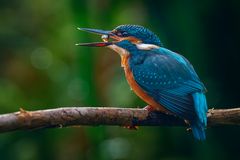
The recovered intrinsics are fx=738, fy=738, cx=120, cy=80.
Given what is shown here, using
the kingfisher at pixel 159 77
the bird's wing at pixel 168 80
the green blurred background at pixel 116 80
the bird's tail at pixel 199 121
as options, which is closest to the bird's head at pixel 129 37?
the kingfisher at pixel 159 77

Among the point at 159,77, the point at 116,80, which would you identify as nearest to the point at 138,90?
the point at 159,77

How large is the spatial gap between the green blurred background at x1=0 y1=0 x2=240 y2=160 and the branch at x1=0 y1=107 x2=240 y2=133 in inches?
72.7

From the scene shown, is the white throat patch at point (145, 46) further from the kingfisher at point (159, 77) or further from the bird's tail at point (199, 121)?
the bird's tail at point (199, 121)

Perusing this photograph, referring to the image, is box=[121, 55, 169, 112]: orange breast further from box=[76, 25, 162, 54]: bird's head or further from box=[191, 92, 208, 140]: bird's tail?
box=[191, 92, 208, 140]: bird's tail

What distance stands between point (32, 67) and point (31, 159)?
0.96 meters

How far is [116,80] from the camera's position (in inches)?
260

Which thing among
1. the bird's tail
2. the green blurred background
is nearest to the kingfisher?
the bird's tail

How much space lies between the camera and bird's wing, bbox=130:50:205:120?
13.0 ft

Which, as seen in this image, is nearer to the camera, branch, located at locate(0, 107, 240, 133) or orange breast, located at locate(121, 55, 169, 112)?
branch, located at locate(0, 107, 240, 133)

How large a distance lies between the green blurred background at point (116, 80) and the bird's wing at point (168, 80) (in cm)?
146

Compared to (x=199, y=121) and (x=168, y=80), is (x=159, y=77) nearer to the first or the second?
(x=168, y=80)

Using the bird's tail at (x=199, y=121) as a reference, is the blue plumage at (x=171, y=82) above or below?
above

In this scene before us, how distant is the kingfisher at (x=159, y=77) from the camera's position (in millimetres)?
3848

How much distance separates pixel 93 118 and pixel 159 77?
0.79 m
